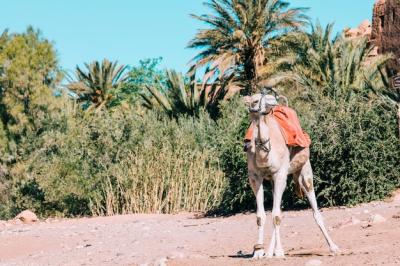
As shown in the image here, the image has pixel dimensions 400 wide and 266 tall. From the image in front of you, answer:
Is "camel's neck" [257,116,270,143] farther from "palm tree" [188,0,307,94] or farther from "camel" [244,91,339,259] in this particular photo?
"palm tree" [188,0,307,94]

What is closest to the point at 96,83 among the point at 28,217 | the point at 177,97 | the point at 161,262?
the point at 177,97

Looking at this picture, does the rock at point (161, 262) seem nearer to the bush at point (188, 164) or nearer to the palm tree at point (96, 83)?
the bush at point (188, 164)

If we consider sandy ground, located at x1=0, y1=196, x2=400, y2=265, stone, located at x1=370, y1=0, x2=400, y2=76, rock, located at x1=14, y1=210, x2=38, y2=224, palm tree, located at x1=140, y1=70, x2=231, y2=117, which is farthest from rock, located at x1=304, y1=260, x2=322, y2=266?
palm tree, located at x1=140, y1=70, x2=231, y2=117

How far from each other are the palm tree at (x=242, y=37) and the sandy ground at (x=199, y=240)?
693 inches

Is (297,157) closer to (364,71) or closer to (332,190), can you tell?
(332,190)

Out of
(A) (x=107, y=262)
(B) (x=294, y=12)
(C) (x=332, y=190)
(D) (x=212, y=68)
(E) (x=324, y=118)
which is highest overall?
(B) (x=294, y=12)

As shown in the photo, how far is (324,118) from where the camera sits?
17609 mm

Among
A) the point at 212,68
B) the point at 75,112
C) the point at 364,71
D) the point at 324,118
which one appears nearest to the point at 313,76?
the point at 364,71

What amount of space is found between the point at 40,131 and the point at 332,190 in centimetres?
1864

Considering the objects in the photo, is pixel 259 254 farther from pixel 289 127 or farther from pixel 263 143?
pixel 289 127

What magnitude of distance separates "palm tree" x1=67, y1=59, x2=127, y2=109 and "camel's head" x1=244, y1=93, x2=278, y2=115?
131 feet

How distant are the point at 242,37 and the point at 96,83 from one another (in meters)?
16.2

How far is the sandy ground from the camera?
9.01 metres

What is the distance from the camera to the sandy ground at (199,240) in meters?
9.01
